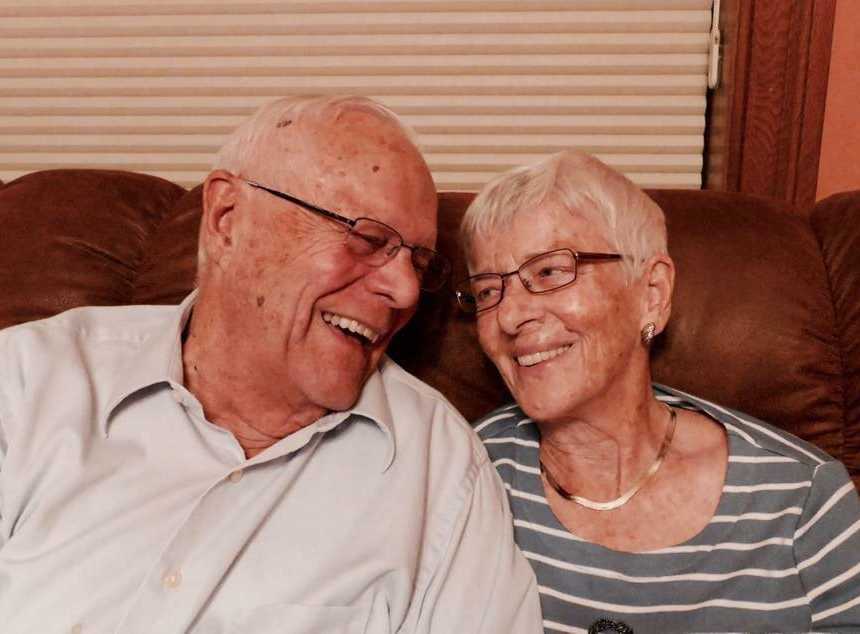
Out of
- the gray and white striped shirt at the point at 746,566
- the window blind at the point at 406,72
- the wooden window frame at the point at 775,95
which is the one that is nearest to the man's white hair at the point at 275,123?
the gray and white striped shirt at the point at 746,566

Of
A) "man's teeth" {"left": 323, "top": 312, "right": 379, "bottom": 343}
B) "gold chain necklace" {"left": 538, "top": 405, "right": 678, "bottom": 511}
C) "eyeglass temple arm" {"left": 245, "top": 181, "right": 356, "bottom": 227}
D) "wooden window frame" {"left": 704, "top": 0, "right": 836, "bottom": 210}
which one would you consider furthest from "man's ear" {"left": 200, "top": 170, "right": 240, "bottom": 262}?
"wooden window frame" {"left": 704, "top": 0, "right": 836, "bottom": 210}

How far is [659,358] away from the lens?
1609 millimetres

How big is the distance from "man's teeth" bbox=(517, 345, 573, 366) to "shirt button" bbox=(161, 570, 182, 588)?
25.7 inches

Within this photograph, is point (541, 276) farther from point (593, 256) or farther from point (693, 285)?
point (693, 285)

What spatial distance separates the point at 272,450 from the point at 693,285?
879 millimetres

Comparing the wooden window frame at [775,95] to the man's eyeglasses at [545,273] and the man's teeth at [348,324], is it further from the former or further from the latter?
the man's teeth at [348,324]

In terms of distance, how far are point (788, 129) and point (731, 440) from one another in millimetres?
1062

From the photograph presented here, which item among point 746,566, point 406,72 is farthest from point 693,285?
point 406,72

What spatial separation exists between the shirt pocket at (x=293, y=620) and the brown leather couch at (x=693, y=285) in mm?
557

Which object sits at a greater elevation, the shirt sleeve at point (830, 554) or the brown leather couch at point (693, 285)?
the brown leather couch at point (693, 285)

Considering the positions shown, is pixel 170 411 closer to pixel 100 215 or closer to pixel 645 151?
pixel 100 215

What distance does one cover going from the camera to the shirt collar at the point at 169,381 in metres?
1.34

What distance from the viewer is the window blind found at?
231cm

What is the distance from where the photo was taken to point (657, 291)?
1456mm
